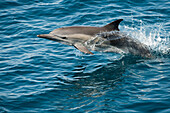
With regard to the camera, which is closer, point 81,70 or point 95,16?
point 81,70

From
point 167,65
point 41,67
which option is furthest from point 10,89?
point 167,65

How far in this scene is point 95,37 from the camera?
11.6m

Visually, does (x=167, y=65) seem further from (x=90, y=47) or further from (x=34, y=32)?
(x=34, y=32)

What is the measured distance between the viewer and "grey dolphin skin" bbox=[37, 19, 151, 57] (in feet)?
37.8

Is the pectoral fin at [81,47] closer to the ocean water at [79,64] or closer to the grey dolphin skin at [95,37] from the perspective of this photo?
the grey dolphin skin at [95,37]

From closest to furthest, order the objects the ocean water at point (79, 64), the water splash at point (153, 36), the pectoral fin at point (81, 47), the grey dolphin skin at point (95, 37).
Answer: the ocean water at point (79, 64)
the pectoral fin at point (81, 47)
the grey dolphin skin at point (95, 37)
the water splash at point (153, 36)

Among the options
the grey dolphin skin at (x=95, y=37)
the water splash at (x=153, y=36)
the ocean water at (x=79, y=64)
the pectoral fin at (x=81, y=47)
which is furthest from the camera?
the water splash at (x=153, y=36)

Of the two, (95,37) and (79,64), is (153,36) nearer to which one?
(95,37)

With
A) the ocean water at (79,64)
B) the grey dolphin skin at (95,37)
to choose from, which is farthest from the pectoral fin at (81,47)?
the ocean water at (79,64)

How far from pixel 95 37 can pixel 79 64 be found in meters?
1.37

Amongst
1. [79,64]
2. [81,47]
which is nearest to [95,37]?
[81,47]

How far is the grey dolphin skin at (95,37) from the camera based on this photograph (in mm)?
11531

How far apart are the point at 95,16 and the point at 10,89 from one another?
8.21 m

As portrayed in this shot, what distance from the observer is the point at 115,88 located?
9703 millimetres
